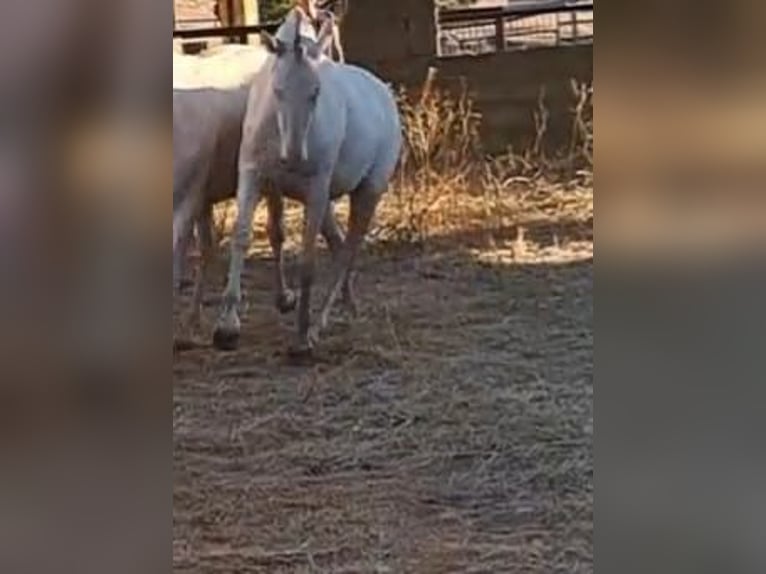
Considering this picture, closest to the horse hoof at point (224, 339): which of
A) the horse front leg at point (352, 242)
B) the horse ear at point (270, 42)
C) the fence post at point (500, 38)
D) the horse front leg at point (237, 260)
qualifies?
the horse front leg at point (237, 260)

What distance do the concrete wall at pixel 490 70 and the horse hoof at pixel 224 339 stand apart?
0.37 metres

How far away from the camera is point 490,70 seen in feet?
5.47

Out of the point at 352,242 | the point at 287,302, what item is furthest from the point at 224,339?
the point at 352,242

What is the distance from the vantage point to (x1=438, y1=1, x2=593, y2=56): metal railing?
1.67m

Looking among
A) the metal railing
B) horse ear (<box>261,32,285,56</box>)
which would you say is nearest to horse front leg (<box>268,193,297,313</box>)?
horse ear (<box>261,32,285,56</box>)

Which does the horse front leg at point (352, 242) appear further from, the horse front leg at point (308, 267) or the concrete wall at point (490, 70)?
the concrete wall at point (490, 70)

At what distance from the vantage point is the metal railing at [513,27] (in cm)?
167

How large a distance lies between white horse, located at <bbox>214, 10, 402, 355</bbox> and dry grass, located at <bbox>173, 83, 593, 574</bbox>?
0.02 metres

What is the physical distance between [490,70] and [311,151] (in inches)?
9.7

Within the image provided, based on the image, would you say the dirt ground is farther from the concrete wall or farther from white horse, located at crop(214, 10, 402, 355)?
the concrete wall
